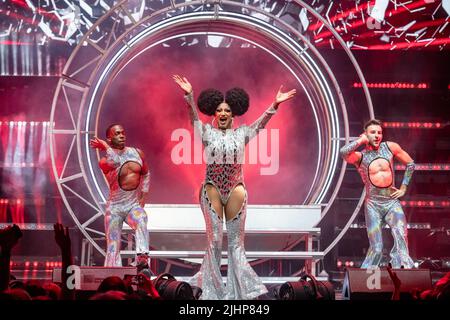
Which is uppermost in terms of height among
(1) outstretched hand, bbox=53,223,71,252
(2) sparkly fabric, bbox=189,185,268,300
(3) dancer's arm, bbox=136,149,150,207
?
(3) dancer's arm, bbox=136,149,150,207

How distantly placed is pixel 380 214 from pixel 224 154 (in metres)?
2.27

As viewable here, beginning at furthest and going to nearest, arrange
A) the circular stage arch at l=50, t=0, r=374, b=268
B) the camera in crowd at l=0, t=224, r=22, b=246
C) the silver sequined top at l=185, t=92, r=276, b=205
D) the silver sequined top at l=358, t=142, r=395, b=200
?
1. the circular stage arch at l=50, t=0, r=374, b=268
2. the silver sequined top at l=358, t=142, r=395, b=200
3. the silver sequined top at l=185, t=92, r=276, b=205
4. the camera in crowd at l=0, t=224, r=22, b=246

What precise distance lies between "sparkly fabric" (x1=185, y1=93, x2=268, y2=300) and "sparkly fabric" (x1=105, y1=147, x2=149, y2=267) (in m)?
1.48

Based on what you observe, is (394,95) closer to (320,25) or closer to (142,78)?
(320,25)

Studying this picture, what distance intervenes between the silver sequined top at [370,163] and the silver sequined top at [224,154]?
5.85 feet

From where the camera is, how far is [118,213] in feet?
24.0

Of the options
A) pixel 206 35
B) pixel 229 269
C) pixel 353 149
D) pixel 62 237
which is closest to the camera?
pixel 62 237

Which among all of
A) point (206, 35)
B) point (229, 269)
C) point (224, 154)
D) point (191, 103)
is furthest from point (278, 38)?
point (229, 269)

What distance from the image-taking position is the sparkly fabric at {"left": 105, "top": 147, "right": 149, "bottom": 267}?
7.28 m

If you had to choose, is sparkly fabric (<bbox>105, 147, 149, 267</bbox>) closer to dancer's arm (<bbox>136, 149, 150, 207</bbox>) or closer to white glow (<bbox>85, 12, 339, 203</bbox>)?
dancer's arm (<bbox>136, 149, 150, 207</bbox>)

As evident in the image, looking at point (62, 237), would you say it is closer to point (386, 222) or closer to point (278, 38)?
point (386, 222)

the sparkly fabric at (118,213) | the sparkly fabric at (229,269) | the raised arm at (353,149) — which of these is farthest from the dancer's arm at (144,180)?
the raised arm at (353,149)

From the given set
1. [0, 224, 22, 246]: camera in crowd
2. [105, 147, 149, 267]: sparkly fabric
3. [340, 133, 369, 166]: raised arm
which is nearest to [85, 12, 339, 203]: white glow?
[340, 133, 369, 166]: raised arm

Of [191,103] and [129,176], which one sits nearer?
[191,103]
